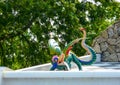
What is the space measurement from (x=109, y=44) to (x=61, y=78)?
17.7ft

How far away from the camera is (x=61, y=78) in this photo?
4508 mm

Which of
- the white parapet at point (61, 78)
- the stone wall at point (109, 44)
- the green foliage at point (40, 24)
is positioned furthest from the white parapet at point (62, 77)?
the green foliage at point (40, 24)

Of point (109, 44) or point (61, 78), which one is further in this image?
point (109, 44)

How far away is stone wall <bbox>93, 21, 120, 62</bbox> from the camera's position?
31.7 feet

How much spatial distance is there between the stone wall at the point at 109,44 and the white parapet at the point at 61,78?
5221mm

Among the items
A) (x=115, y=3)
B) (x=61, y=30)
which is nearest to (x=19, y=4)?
(x=61, y=30)

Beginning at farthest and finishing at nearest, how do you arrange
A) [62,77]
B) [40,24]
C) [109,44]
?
[40,24], [109,44], [62,77]

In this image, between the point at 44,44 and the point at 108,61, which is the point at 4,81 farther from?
the point at 44,44

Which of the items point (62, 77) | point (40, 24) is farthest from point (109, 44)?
point (62, 77)

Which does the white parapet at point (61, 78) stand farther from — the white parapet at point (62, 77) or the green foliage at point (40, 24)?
the green foliage at point (40, 24)

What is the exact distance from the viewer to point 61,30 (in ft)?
42.6

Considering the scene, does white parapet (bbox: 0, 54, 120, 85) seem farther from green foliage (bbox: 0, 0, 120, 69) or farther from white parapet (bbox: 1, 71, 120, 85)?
green foliage (bbox: 0, 0, 120, 69)

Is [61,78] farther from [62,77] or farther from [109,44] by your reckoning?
[109,44]

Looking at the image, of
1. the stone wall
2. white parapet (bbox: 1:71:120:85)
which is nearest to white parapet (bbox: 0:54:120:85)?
white parapet (bbox: 1:71:120:85)
